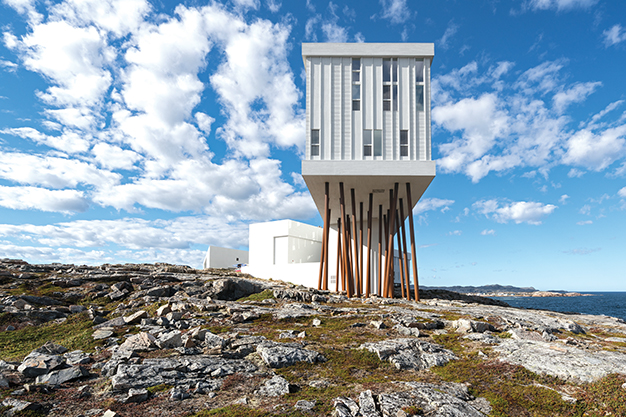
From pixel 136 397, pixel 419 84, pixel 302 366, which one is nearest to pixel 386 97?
pixel 419 84

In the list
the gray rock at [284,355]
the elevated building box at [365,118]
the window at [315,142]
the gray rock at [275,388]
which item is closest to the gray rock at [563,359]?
the gray rock at [284,355]

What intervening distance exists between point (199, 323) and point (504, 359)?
10703mm

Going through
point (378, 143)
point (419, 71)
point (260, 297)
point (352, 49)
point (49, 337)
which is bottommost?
point (49, 337)

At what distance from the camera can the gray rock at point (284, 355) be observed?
9266 millimetres

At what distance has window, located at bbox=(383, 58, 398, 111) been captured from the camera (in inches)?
1120

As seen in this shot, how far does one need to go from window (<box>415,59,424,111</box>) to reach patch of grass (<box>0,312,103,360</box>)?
2644 centimetres

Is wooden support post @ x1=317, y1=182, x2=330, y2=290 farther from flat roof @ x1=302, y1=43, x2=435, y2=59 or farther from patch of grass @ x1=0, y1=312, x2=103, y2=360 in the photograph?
patch of grass @ x1=0, y1=312, x2=103, y2=360

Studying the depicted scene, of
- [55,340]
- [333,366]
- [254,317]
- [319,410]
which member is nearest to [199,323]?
[254,317]

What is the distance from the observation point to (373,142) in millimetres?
28094

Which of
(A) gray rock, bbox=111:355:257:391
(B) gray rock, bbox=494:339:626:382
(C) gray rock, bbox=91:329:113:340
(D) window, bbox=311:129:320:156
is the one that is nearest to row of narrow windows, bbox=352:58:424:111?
(D) window, bbox=311:129:320:156

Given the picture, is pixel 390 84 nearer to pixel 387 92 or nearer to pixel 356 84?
pixel 387 92

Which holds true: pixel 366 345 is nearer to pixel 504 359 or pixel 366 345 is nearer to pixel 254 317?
pixel 504 359

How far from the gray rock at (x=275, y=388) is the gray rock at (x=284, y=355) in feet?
3.24

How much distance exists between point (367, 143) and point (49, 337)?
23.4m
